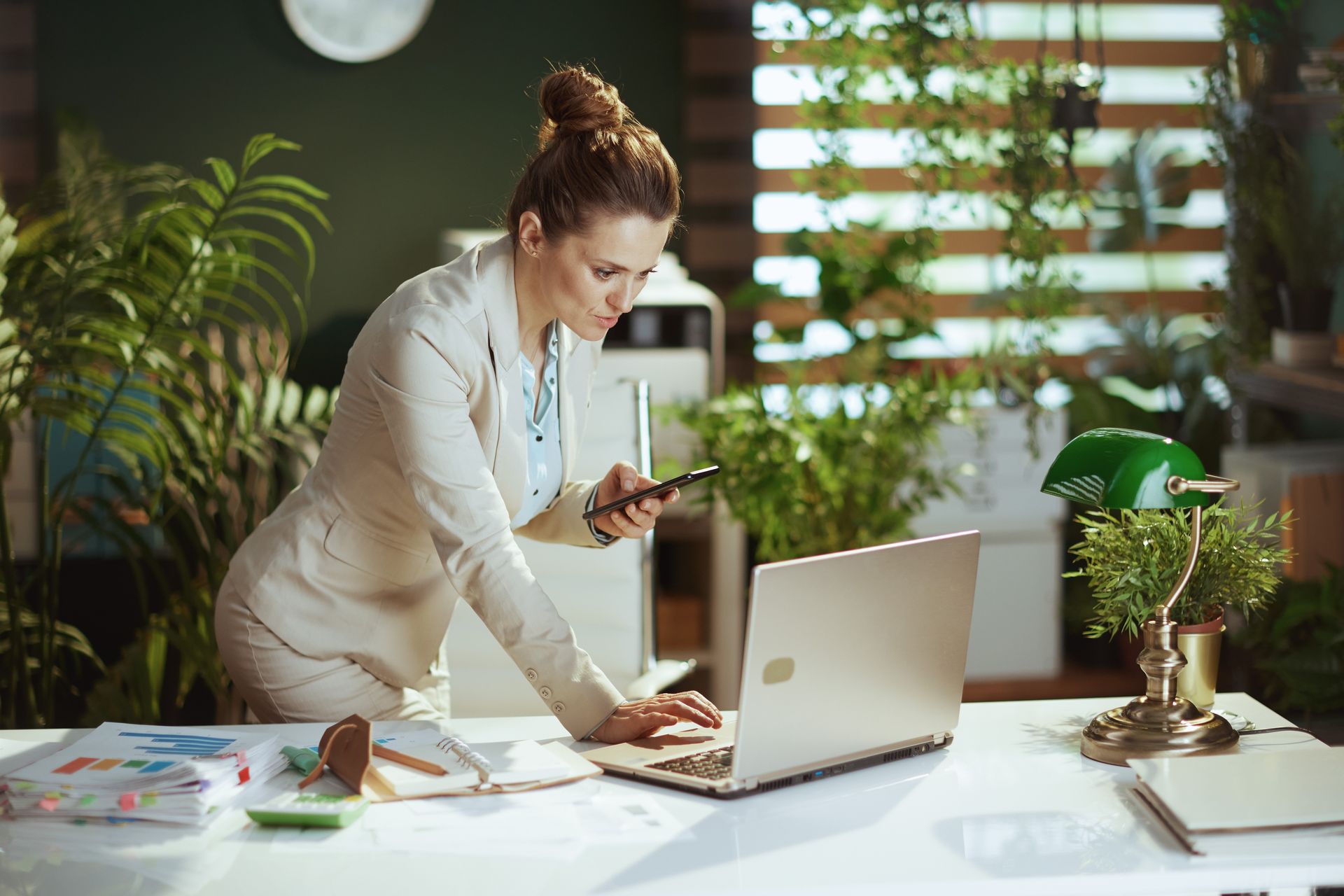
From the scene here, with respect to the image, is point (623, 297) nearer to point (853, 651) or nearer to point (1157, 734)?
point (853, 651)

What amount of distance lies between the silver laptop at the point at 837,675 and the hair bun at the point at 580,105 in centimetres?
65

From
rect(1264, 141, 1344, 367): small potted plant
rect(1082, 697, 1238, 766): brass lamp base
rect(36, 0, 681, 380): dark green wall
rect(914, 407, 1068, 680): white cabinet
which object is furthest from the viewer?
rect(36, 0, 681, 380): dark green wall

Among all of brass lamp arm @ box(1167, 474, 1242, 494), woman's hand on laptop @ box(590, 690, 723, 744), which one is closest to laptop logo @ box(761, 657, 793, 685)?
woman's hand on laptop @ box(590, 690, 723, 744)

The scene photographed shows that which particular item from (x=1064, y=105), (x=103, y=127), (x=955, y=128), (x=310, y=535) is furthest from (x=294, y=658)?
(x=103, y=127)

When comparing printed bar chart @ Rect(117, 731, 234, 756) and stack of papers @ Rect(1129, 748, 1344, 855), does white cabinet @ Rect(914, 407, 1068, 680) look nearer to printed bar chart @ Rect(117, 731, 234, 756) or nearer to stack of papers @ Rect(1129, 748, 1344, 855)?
stack of papers @ Rect(1129, 748, 1344, 855)

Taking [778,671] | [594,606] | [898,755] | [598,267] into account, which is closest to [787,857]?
[778,671]

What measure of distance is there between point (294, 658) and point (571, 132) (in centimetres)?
80

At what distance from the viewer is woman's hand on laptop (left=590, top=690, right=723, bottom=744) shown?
163 centimetres

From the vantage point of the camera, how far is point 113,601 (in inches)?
141

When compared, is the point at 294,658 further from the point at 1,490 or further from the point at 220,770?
the point at 1,490

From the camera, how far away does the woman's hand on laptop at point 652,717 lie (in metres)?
1.63

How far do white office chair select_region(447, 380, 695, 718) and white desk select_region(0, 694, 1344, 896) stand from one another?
0.91 meters

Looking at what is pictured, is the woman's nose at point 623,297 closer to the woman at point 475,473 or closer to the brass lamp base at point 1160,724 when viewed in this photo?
the woman at point 475,473

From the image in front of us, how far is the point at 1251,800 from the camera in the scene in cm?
136
